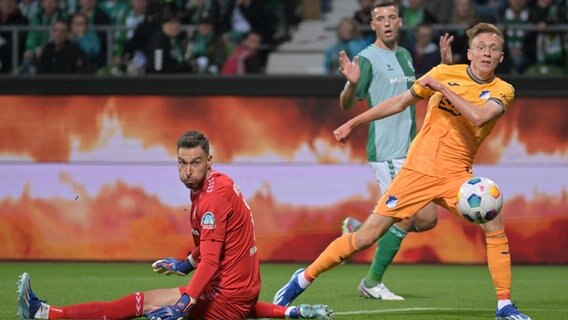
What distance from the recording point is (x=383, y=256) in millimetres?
10023

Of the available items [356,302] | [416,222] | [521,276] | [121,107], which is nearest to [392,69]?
[416,222]

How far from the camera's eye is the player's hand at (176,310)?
6855mm

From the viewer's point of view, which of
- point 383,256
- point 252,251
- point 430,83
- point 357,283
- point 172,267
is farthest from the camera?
point 357,283

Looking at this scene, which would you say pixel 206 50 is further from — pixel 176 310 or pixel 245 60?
pixel 176 310

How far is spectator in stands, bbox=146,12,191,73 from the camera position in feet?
47.9

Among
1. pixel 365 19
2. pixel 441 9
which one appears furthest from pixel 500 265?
pixel 441 9

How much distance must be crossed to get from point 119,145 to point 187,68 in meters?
→ 1.53

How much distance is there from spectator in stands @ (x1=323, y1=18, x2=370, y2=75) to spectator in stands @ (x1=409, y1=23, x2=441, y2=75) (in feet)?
2.22

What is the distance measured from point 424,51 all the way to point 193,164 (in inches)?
293

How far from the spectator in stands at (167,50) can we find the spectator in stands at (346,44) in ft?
5.78

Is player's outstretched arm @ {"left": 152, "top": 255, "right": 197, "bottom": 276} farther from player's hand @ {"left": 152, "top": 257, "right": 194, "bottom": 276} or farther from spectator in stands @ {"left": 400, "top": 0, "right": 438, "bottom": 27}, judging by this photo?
spectator in stands @ {"left": 400, "top": 0, "right": 438, "bottom": 27}

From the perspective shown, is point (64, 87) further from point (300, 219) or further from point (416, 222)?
point (416, 222)

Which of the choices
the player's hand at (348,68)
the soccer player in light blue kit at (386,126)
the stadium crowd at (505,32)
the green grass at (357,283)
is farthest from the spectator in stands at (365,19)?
the player's hand at (348,68)

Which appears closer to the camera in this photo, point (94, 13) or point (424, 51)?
point (424, 51)
